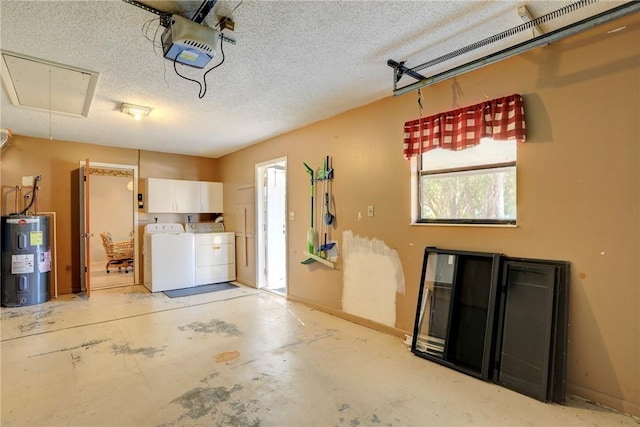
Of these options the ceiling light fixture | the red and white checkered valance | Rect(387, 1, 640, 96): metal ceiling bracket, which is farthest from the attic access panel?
the red and white checkered valance

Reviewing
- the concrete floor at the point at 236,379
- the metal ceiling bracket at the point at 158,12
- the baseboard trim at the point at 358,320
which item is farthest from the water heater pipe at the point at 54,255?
the metal ceiling bracket at the point at 158,12

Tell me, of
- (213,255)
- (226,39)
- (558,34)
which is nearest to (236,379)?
(226,39)

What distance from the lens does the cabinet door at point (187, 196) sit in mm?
5914

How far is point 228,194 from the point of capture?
246 inches

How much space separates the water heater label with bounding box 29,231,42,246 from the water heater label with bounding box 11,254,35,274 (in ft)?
0.56

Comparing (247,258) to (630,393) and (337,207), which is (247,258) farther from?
(630,393)

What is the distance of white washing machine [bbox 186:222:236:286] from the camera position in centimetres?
559

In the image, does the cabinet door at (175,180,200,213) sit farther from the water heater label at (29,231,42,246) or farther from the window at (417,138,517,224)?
the window at (417,138,517,224)

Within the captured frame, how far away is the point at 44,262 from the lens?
4539 mm

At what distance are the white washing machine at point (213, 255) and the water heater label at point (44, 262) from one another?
2.02 m

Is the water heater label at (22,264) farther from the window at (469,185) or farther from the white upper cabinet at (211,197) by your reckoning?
the window at (469,185)

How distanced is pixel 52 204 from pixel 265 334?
427 centimetres

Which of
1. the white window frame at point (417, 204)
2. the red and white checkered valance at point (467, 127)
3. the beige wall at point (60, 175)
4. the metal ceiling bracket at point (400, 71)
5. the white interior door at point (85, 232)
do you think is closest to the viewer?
the red and white checkered valance at point (467, 127)

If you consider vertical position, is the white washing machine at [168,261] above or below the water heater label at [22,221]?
below
